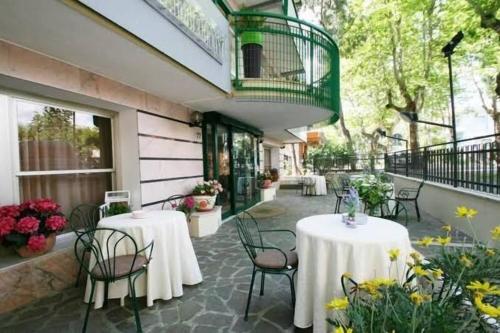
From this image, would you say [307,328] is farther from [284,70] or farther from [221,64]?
[284,70]

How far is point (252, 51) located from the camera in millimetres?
5230

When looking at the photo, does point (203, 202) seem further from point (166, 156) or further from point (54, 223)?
point (54, 223)

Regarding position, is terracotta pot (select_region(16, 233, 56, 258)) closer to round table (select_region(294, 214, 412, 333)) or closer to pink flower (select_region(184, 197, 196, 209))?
pink flower (select_region(184, 197, 196, 209))

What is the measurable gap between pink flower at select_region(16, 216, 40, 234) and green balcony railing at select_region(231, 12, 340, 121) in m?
3.48

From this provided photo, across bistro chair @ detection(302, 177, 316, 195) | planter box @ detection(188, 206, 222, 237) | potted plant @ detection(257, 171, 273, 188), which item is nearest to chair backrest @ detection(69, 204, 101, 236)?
planter box @ detection(188, 206, 222, 237)

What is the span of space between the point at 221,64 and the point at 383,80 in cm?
1097

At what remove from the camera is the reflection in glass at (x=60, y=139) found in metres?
3.36

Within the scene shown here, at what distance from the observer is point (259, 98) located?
16.1 ft

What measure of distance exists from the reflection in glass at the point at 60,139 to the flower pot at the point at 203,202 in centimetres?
176

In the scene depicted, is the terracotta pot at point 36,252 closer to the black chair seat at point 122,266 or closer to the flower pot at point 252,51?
the black chair seat at point 122,266

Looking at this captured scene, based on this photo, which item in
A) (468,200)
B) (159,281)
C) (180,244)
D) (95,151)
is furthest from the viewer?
(468,200)

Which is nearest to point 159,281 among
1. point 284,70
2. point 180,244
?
point 180,244

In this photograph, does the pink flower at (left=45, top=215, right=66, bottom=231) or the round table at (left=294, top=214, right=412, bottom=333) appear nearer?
the round table at (left=294, top=214, right=412, bottom=333)

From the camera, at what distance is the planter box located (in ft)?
16.9
